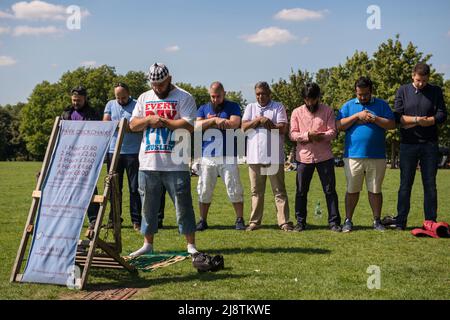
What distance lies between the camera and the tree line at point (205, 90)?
46875 millimetres

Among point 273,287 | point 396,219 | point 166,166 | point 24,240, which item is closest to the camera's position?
point 273,287

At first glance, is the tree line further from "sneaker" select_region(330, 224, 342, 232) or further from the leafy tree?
"sneaker" select_region(330, 224, 342, 232)

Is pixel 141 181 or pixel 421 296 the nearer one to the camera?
pixel 421 296

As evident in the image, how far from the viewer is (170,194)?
694 centimetres

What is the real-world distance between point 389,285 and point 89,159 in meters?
3.56

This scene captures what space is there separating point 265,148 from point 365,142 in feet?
5.55

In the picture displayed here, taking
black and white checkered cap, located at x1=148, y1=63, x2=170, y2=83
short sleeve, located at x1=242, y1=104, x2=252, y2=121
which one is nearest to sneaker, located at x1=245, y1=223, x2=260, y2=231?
short sleeve, located at x1=242, y1=104, x2=252, y2=121

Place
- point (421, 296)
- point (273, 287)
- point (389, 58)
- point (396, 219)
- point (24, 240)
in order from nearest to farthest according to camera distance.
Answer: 1. point (421, 296)
2. point (273, 287)
3. point (24, 240)
4. point (396, 219)
5. point (389, 58)

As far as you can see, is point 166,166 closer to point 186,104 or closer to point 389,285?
point 186,104

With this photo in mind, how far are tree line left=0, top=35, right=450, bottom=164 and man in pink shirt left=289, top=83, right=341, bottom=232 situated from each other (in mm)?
23110

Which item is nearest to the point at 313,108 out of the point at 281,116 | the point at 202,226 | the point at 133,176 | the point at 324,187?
the point at 281,116

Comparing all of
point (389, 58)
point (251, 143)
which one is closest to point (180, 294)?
point (251, 143)

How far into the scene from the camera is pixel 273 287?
5523 millimetres

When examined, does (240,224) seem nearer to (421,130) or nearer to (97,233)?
(421,130)
